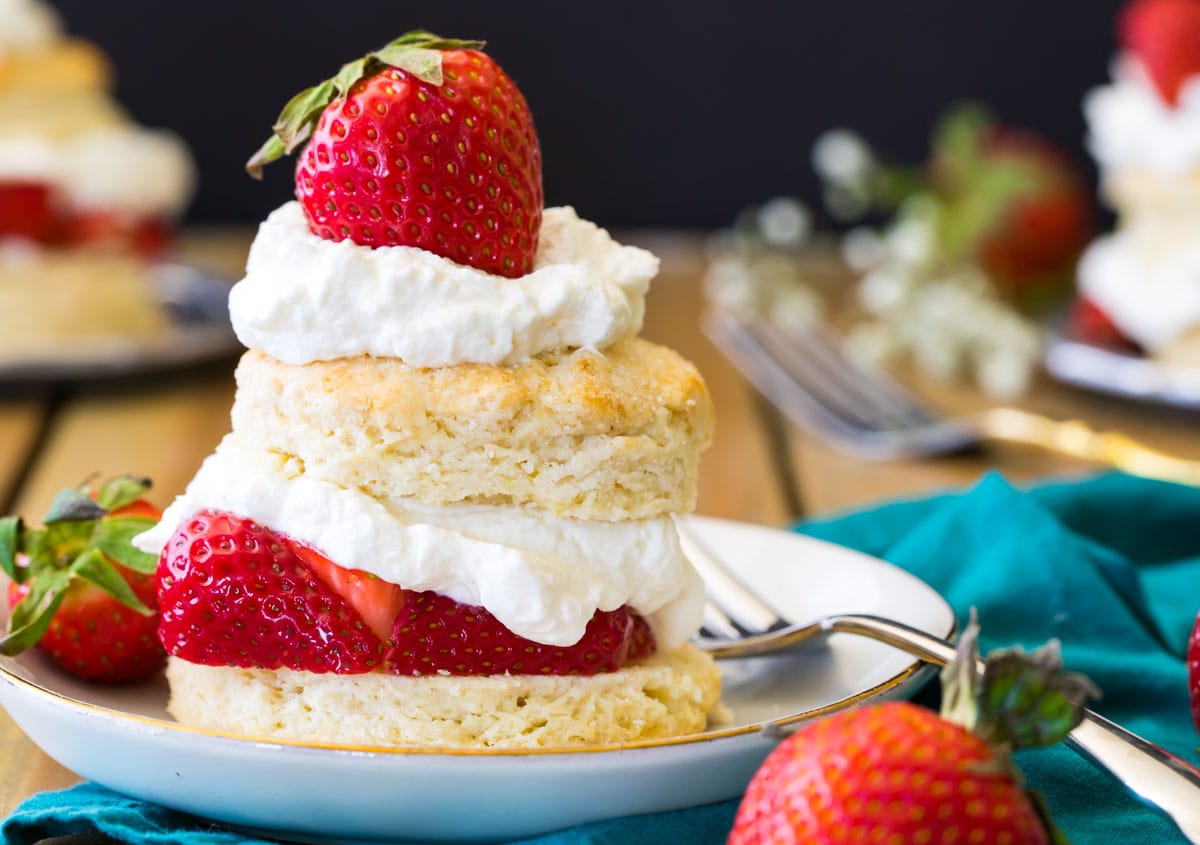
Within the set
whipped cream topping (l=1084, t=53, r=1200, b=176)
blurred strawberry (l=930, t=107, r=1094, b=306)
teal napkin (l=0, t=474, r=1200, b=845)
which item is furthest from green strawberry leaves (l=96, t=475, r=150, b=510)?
blurred strawberry (l=930, t=107, r=1094, b=306)

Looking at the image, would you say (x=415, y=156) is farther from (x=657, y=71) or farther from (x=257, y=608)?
(x=657, y=71)

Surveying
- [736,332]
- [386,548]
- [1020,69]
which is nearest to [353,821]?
[386,548]

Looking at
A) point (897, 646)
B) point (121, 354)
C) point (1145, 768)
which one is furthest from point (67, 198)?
point (1145, 768)

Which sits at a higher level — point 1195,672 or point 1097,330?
point 1195,672

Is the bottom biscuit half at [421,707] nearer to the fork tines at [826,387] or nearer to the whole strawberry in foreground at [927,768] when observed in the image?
the whole strawberry in foreground at [927,768]

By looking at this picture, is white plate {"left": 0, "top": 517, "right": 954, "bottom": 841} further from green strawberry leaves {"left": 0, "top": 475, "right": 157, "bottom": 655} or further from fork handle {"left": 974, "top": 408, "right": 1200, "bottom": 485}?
fork handle {"left": 974, "top": 408, "right": 1200, "bottom": 485}
